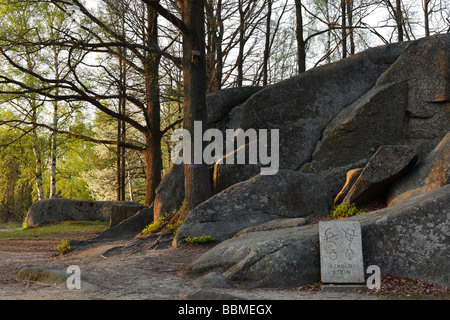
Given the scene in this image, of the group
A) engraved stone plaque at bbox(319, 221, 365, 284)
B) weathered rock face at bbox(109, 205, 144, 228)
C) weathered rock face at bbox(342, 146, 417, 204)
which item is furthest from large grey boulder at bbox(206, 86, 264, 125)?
engraved stone plaque at bbox(319, 221, 365, 284)

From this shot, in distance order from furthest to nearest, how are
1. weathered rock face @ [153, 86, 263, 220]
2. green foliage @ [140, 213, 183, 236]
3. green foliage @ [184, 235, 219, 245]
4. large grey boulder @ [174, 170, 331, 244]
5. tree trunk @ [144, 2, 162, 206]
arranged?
tree trunk @ [144, 2, 162, 206] < weathered rock face @ [153, 86, 263, 220] < green foliage @ [140, 213, 183, 236] < large grey boulder @ [174, 170, 331, 244] < green foliage @ [184, 235, 219, 245]

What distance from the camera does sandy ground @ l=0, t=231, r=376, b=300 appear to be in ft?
17.9

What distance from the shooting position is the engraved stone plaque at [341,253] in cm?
607

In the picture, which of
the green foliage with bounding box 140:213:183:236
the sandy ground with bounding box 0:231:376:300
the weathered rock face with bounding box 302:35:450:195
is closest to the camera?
the sandy ground with bounding box 0:231:376:300

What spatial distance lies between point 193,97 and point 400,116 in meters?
6.13

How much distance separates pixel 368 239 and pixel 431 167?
12.1 feet

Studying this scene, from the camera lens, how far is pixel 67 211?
21.2 m

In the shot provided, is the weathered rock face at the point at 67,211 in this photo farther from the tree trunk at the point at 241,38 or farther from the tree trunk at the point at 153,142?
the tree trunk at the point at 241,38

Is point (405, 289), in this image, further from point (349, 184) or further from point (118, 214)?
point (118, 214)

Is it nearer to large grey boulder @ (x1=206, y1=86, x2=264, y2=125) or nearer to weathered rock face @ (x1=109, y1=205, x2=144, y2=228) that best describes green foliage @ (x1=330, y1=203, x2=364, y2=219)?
large grey boulder @ (x1=206, y1=86, x2=264, y2=125)

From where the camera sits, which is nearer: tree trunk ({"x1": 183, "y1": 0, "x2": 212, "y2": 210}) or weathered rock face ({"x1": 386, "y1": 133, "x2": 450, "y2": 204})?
weathered rock face ({"x1": 386, "y1": 133, "x2": 450, "y2": 204})

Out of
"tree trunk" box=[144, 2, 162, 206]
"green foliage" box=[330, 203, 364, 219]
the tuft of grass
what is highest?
"tree trunk" box=[144, 2, 162, 206]

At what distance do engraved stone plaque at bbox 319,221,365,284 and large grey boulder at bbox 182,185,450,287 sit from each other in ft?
0.77

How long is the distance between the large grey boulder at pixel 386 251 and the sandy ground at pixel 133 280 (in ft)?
1.15
